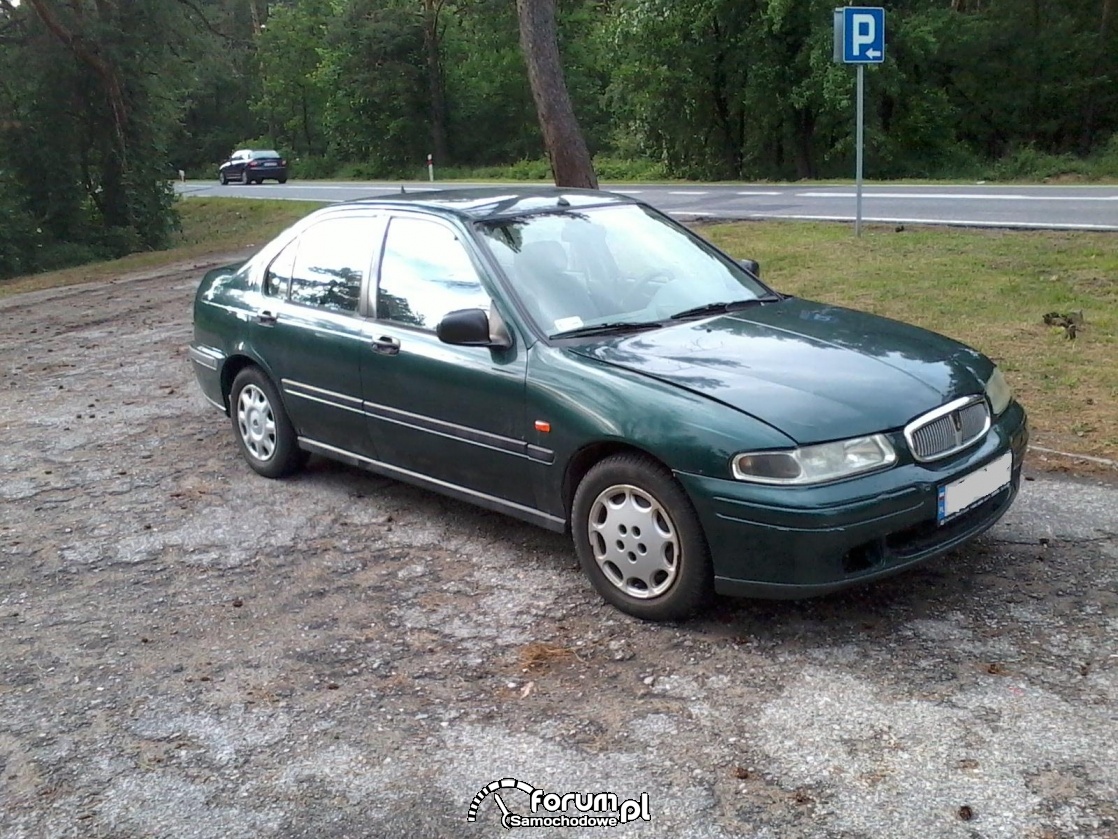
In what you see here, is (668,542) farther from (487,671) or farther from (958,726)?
(958,726)

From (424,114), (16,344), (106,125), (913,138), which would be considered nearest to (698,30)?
(913,138)

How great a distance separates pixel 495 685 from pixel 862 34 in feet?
34.1

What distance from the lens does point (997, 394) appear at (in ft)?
15.9

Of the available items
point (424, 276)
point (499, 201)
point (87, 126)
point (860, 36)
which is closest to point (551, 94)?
point (860, 36)

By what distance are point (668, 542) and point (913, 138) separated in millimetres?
32481

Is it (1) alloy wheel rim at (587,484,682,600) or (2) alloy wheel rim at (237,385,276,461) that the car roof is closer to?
(2) alloy wheel rim at (237,385,276,461)

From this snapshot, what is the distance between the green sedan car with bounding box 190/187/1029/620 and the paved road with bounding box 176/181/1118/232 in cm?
990

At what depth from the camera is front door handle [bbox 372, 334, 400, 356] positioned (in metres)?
5.46

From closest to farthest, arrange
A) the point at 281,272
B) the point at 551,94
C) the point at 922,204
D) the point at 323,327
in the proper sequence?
the point at 323,327, the point at 281,272, the point at 551,94, the point at 922,204

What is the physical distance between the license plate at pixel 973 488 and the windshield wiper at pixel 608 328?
56.3 inches

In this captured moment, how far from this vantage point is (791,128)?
35438 mm

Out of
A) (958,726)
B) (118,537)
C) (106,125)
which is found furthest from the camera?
(106,125)

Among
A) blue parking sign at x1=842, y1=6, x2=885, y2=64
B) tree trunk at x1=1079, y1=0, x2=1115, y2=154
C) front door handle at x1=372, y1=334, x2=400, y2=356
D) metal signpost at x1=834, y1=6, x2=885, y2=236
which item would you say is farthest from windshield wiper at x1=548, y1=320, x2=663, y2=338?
tree trunk at x1=1079, y1=0, x2=1115, y2=154

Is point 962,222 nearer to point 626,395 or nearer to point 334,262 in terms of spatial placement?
point 334,262
